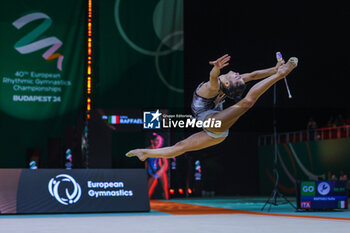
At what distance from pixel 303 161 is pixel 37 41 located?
18.1m

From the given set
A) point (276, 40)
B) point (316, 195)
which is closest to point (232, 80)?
point (276, 40)

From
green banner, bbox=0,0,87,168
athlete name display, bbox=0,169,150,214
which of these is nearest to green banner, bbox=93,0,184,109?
green banner, bbox=0,0,87,168

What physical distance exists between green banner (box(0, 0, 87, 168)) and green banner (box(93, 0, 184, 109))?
59.4 inches

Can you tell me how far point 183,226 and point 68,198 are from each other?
5547 mm

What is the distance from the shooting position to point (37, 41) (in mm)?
19938

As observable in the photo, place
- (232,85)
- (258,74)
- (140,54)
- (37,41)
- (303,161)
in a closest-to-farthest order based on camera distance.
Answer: (232,85) < (258,74) < (140,54) < (37,41) < (303,161)

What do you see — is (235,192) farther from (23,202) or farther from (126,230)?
(126,230)

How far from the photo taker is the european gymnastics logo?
64.2 ft

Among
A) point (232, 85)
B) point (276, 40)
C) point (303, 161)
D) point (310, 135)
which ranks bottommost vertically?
point (303, 161)

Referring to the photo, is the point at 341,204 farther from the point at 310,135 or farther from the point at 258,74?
the point at 310,135

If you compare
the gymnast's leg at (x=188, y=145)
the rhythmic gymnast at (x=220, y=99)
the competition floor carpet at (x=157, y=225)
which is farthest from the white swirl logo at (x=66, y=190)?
the rhythmic gymnast at (x=220, y=99)

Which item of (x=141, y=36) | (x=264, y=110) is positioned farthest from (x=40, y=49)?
(x=264, y=110)

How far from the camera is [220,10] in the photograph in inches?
587

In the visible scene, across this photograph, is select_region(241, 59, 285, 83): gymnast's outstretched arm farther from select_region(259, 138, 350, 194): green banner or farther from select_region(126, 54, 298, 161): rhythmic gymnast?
select_region(259, 138, 350, 194): green banner
